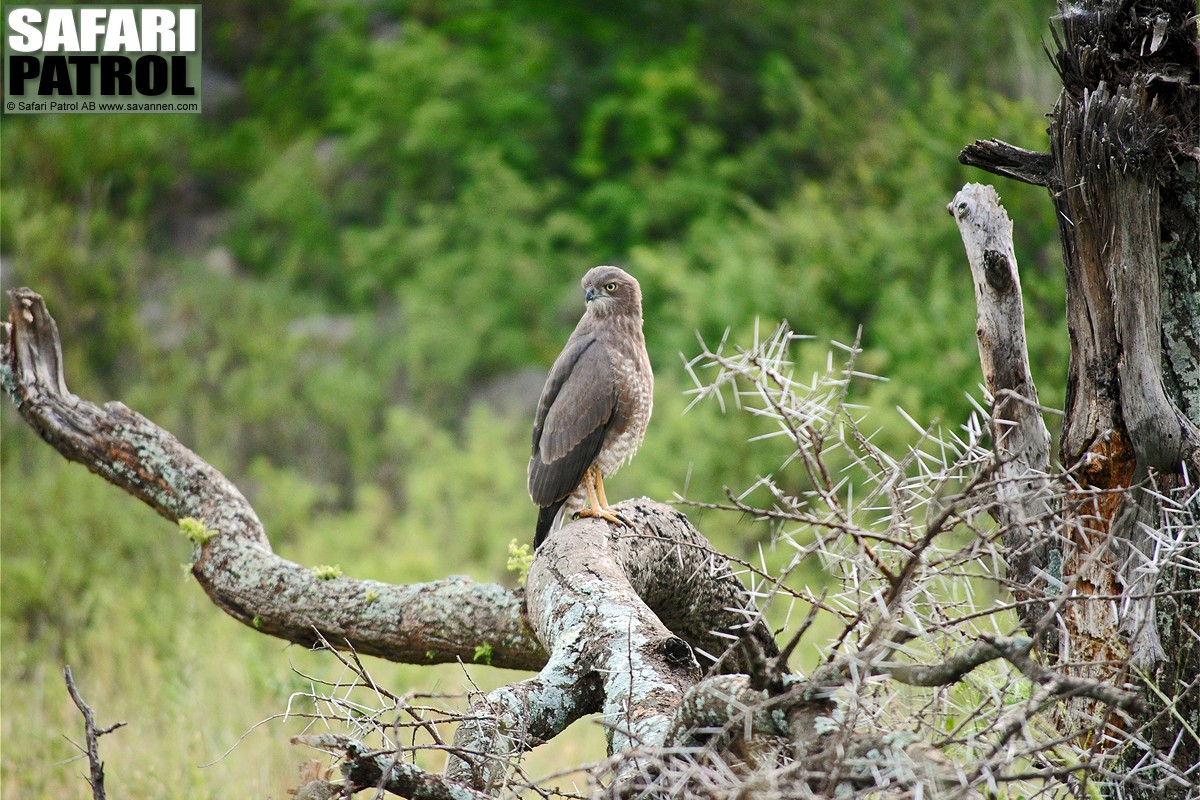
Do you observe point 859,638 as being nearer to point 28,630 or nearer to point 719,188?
point 28,630

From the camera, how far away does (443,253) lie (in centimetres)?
925

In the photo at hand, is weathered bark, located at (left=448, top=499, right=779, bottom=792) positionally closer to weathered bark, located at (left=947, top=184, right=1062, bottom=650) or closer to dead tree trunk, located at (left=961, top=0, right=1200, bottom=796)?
weathered bark, located at (left=947, top=184, right=1062, bottom=650)

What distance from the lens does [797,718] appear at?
4.71 feet

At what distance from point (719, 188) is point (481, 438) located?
3.15m

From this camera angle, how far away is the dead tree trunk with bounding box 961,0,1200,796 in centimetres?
220

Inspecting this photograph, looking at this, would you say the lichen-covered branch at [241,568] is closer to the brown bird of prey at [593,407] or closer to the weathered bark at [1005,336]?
the brown bird of prey at [593,407]

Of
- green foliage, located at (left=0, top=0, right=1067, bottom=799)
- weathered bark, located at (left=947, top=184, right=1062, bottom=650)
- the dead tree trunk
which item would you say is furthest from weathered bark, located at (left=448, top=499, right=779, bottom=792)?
green foliage, located at (left=0, top=0, right=1067, bottom=799)

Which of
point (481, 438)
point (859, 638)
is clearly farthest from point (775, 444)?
point (859, 638)

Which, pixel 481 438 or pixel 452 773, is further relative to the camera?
pixel 481 438

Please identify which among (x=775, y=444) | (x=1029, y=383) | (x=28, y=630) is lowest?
(x=28, y=630)

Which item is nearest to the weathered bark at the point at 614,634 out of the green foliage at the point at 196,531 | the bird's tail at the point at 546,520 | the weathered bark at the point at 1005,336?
the bird's tail at the point at 546,520

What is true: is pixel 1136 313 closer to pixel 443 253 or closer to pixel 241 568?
pixel 241 568

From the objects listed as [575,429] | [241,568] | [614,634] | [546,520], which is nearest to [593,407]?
[575,429]

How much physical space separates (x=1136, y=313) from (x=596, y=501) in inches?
65.9
